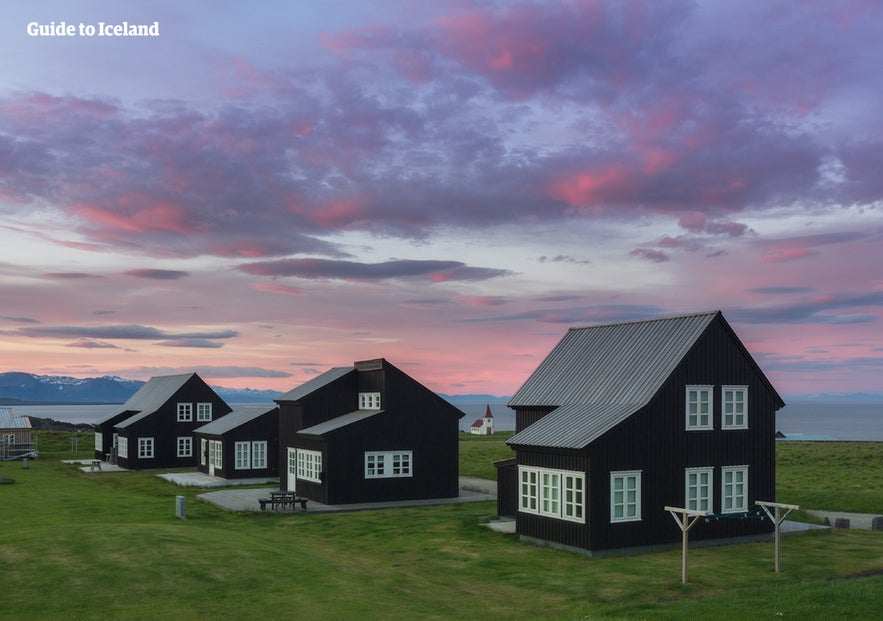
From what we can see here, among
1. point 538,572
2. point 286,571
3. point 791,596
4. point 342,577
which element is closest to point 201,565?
point 286,571

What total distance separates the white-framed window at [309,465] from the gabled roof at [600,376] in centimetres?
1260

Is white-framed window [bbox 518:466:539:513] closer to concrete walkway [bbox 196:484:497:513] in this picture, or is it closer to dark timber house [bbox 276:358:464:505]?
concrete walkway [bbox 196:484:497:513]

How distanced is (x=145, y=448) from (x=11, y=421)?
72.7ft

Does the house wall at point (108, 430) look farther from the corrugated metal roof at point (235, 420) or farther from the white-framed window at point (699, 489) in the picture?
the white-framed window at point (699, 489)

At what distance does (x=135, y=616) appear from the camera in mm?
21906

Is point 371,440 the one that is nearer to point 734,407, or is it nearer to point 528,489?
point 528,489

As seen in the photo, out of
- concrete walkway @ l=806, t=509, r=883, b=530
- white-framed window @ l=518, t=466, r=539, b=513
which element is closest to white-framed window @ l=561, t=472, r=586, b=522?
white-framed window @ l=518, t=466, r=539, b=513

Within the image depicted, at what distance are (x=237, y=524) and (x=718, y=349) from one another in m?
22.7

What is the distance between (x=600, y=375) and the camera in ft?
122

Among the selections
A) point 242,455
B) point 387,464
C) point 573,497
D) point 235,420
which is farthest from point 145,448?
point 573,497

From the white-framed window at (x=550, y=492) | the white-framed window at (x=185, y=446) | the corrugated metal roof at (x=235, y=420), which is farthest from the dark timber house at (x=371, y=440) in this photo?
the white-framed window at (x=185, y=446)

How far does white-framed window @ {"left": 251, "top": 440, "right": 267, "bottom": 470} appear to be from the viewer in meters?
60.4

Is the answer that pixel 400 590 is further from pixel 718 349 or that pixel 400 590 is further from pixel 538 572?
pixel 718 349

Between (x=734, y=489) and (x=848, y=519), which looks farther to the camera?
(x=848, y=519)
